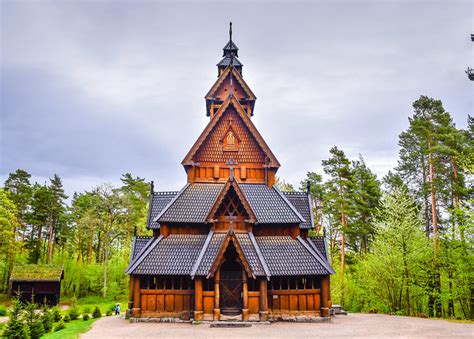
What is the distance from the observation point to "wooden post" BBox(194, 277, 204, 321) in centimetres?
1758

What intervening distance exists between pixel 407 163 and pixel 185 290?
2941cm

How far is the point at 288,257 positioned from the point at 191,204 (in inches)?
252

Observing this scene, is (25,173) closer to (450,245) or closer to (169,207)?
(169,207)

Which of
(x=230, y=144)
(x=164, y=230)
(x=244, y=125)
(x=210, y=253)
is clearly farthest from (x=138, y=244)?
Answer: (x=244, y=125)

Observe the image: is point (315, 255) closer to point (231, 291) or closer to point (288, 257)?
point (288, 257)

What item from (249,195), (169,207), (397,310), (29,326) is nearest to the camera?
(29,326)

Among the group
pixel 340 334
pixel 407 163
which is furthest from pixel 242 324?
pixel 407 163

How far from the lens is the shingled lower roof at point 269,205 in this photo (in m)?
20.1

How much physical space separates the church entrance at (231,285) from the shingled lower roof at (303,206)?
487 cm

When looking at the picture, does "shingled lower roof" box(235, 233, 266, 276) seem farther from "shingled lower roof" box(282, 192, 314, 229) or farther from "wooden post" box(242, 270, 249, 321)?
"shingled lower roof" box(282, 192, 314, 229)

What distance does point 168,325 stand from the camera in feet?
56.1

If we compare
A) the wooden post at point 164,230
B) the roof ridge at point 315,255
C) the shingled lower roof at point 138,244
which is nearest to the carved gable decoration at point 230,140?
the wooden post at point 164,230

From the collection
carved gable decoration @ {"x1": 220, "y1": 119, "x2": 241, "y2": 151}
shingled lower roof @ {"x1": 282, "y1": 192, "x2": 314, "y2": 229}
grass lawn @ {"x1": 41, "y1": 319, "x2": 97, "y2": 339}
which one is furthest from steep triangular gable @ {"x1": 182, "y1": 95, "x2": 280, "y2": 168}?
grass lawn @ {"x1": 41, "y1": 319, "x2": 97, "y2": 339}

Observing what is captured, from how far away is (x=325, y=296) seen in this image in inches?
737
